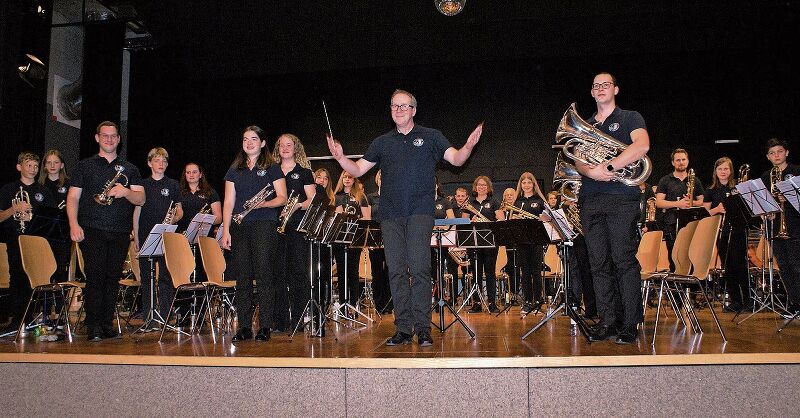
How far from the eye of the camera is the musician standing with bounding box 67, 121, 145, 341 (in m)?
5.84

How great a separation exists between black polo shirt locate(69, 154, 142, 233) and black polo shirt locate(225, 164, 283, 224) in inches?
45.6

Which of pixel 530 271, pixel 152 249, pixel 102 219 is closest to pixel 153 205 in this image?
pixel 152 249

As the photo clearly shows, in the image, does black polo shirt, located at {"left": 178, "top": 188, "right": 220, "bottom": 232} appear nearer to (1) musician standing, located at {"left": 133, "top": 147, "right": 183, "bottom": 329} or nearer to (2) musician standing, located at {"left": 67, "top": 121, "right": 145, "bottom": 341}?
(1) musician standing, located at {"left": 133, "top": 147, "right": 183, "bottom": 329}

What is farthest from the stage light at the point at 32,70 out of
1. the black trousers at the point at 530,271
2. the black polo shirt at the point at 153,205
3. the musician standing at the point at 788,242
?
the musician standing at the point at 788,242

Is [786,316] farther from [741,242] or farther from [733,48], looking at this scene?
[733,48]

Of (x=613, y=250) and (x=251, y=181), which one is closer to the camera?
(x=613, y=250)

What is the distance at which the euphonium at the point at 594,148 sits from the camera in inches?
179

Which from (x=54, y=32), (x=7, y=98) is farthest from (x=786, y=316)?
(x=54, y=32)

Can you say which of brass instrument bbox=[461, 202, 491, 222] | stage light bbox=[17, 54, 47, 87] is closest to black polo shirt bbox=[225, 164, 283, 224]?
brass instrument bbox=[461, 202, 491, 222]

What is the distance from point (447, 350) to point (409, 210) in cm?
108

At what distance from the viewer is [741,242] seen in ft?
27.3

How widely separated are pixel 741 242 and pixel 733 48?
4849mm

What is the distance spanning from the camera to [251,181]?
5.63 metres

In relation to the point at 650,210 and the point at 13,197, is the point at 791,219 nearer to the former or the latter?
the point at 650,210
